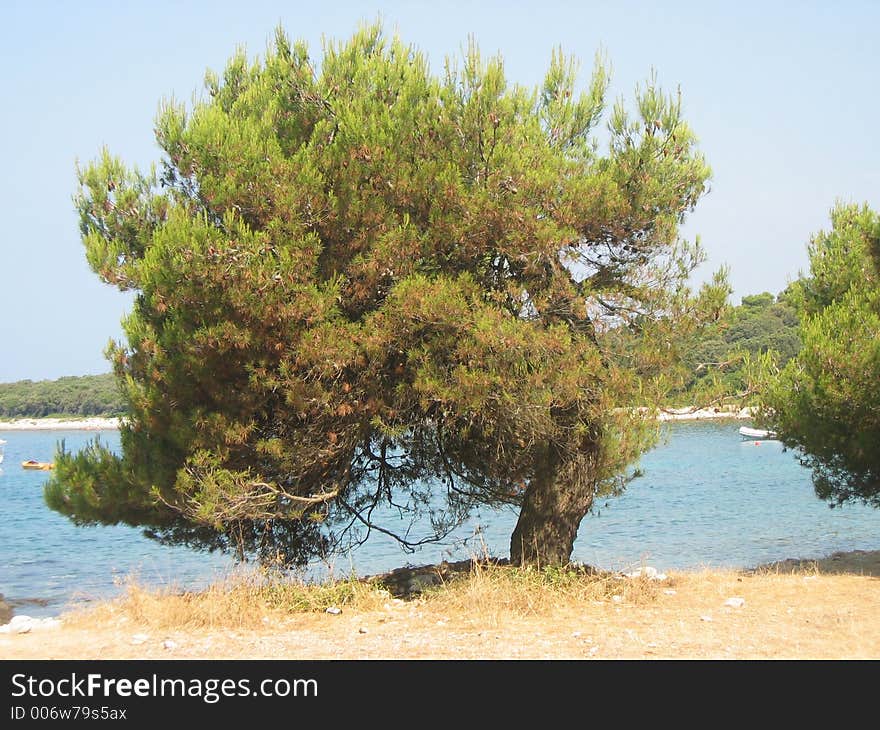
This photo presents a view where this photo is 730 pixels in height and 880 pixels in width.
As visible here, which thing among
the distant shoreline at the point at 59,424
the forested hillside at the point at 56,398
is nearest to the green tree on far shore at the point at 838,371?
the distant shoreline at the point at 59,424

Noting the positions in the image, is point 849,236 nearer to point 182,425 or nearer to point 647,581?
point 647,581

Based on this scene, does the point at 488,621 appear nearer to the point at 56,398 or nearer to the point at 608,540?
the point at 608,540

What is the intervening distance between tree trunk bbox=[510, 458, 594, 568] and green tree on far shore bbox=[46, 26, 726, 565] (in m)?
0.03

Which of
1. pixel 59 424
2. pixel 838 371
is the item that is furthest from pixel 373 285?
pixel 59 424

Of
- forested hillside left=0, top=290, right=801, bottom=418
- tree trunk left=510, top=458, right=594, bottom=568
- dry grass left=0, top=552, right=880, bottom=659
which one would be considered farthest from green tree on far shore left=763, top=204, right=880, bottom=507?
tree trunk left=510, top=458, right=594, bottom=568

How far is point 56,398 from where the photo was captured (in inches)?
4230

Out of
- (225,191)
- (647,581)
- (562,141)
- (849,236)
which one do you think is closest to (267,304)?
(225,191)

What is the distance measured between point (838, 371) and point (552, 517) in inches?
161

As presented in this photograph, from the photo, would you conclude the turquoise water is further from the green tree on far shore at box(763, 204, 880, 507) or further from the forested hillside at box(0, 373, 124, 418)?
the forested hillside at box(0, 373, 124, 418)

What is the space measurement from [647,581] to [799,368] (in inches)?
161

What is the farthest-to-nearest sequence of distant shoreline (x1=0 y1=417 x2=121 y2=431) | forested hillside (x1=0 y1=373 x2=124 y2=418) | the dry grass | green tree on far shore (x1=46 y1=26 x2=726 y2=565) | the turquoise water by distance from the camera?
forested hillside (x1=0 y1=373 x2=124 y2=418) < distant shoreline (x1=0 y1=417 x2=121 y2=431) < the turquoise water < green tree on far shore (x1=46 y1=26 x2=726 y2=565) < the dry grass

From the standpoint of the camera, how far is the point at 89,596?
13.8 metres

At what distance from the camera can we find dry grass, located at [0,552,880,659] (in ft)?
25.0

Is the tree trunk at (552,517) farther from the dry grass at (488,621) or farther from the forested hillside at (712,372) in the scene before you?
the forested hillside at (712,372)
